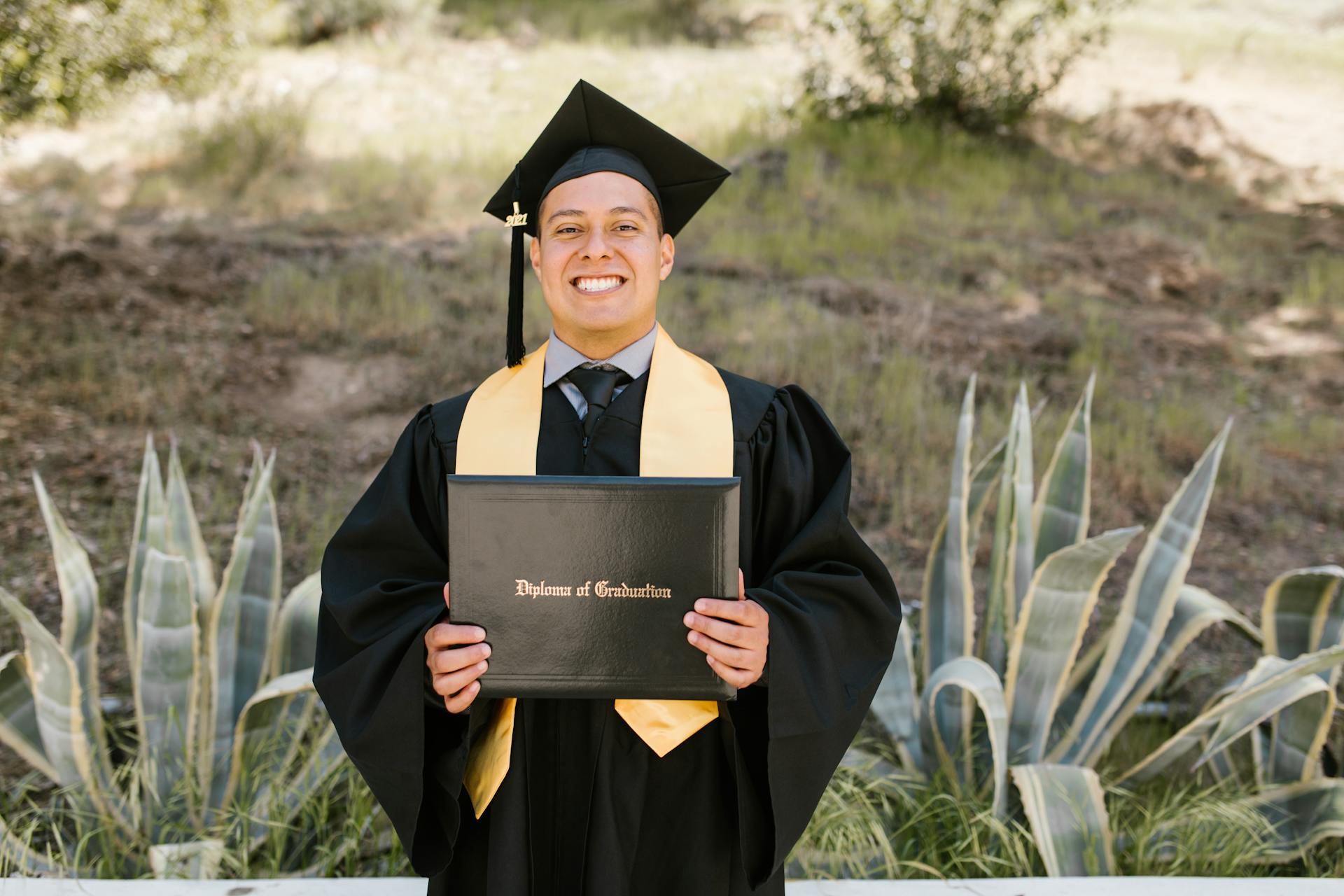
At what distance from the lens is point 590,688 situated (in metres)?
1.68

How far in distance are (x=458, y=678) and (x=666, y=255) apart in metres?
1.01

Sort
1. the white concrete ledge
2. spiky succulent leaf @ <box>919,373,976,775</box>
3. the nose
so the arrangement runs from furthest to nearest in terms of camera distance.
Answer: spiky succulent leaf @ <box>919,373,976,775</box> → the white concrete ledge → the nose

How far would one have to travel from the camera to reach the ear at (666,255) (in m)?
2.17

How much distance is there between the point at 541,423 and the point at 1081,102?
429 cm

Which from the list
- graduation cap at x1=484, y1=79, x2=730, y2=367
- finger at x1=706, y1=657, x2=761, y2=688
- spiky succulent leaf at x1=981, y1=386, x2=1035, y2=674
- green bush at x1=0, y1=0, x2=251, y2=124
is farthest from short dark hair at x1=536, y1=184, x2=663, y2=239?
green bush at x1=0, y1=0, x2=251, y2=124

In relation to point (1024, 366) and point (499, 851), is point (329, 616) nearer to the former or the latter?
point (499, 851)

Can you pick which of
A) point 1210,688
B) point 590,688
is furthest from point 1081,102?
point 590,688

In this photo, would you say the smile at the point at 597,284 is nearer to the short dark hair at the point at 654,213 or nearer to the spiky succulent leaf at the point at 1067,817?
the short dark hair at the point at 654,213

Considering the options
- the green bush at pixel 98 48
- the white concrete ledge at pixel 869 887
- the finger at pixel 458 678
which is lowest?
the white concrete ledge at pixel 869 887

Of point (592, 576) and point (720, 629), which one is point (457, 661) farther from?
point (720, 629)

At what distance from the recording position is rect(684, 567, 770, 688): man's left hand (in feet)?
5.42

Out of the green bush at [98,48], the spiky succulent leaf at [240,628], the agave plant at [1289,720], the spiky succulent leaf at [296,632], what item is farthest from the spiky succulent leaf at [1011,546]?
the green bush at [98,48]

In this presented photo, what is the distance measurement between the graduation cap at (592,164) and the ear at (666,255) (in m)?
0.07

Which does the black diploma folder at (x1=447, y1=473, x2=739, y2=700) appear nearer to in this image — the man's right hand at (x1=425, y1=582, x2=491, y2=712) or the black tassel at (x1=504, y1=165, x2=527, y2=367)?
the man's right hand at (x1=425, y1=582, x2=491, y2=712)
